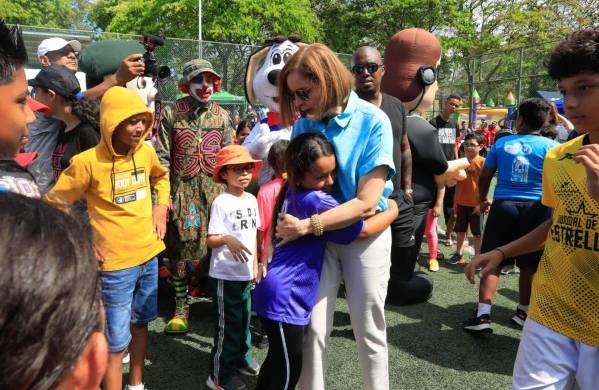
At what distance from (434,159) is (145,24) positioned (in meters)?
22.4

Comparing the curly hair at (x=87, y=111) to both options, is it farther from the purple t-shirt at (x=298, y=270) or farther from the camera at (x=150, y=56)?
the purple t-shirt at (x=298, y=270)

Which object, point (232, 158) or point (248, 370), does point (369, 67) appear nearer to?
point (232, 158)

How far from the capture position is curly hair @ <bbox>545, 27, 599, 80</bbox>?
1654 mm

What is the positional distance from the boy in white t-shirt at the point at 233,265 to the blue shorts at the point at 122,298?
444 mm

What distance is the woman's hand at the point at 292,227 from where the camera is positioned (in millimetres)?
1939

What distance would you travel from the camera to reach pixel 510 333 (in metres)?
3.80

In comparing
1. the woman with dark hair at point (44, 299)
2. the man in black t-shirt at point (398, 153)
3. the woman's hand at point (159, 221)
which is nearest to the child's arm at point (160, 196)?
the woman's hand at point (159, 221)

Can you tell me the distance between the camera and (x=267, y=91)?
4043 millimetres

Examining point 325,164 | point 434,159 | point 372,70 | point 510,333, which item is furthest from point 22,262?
point 510,333

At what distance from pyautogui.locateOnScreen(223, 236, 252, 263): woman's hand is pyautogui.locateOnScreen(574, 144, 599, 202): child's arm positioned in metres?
1.77

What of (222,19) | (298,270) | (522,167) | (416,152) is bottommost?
(298,270)

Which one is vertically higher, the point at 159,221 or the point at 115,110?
the point at 115,110

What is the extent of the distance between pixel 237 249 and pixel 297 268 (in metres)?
0.81

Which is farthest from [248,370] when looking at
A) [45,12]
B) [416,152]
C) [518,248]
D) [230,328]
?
[45,12]
